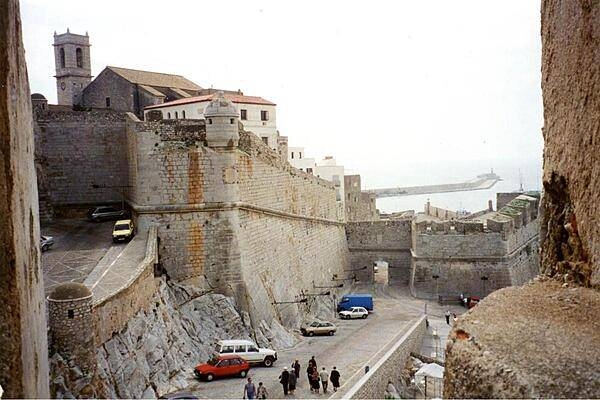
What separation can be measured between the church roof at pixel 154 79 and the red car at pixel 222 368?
60.7 feet

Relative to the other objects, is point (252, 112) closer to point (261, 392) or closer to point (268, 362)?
point (268, 362)

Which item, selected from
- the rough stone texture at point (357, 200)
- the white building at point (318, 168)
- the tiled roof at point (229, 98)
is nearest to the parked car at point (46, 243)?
the tiled roof at point (229, 98)

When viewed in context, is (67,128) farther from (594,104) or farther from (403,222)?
(594,104)

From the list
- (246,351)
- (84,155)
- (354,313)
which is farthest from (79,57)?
(246,351)

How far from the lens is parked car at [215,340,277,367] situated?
620 inches

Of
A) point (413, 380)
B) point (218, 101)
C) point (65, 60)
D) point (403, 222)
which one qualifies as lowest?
point (413, 380)

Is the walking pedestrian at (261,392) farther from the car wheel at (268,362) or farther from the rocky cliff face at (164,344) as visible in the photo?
the car wheel at (268,362)

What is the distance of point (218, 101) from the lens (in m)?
18.1

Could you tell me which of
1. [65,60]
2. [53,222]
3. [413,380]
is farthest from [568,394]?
[65,60]

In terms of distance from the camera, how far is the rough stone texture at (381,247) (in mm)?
30844

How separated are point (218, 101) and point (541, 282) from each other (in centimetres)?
1503

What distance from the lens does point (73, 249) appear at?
56.9ft

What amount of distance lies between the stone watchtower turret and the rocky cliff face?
62.8 ft

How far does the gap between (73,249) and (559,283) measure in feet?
51.5
